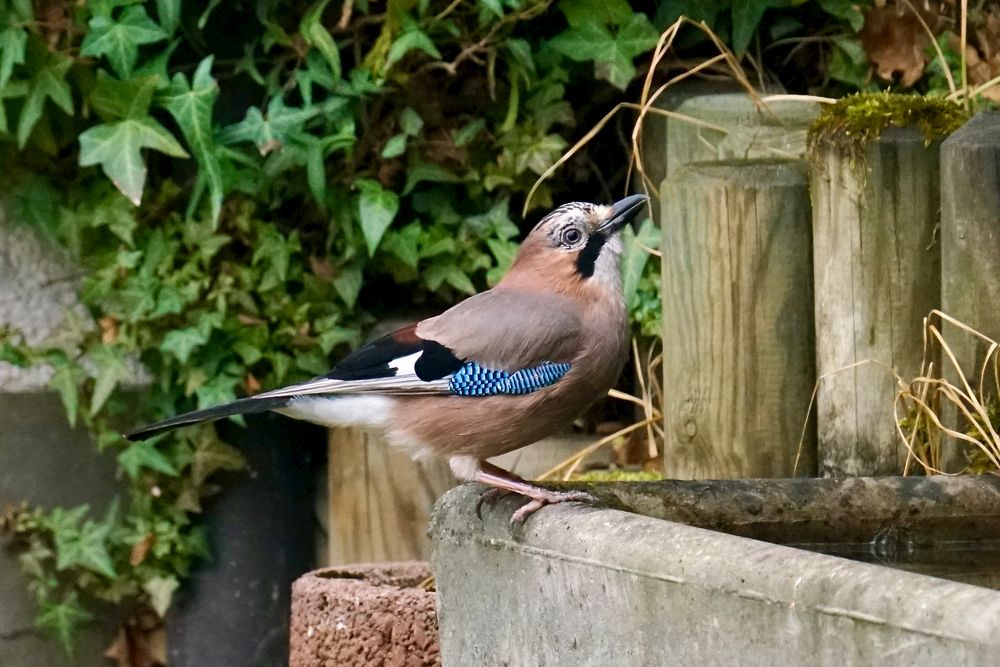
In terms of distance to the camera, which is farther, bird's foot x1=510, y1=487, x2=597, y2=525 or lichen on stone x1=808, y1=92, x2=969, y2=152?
lichen on stone x1=808, y1=92, x2=969, y2=152

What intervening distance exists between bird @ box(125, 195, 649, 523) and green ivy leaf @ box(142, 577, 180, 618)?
4.47ft

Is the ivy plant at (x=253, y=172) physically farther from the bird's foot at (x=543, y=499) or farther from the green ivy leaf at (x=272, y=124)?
the bird's foot at (x=543, y=499)

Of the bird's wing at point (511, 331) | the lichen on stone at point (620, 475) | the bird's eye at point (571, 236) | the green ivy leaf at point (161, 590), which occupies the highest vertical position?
the bird's eye at point (571, 236)

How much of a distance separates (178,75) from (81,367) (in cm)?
90

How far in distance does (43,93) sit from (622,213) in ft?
5.89

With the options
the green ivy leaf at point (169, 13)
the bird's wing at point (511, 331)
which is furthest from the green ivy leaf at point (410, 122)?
the bird's wing at point (511, 331)

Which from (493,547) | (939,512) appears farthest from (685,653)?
(939,512)

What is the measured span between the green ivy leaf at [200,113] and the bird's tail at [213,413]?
1085 mm

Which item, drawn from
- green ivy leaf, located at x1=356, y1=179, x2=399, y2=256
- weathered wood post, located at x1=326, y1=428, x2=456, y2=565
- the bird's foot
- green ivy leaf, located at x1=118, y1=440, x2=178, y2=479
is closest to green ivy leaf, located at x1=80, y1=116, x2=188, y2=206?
green ivy leaf, located at x1=356, y1=179, x2=399, y2=256

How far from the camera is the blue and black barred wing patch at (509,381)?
3.12 metres

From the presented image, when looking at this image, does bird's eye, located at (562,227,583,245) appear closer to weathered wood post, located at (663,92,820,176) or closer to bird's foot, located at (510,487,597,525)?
weathered wood post, located at (663,92,820,176)

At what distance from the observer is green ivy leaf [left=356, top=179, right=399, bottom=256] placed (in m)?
4.24

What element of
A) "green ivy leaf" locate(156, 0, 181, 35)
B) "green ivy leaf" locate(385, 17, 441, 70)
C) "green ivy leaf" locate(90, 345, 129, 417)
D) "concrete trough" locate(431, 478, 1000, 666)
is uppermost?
"green ivy leaf" locate(156, 0, 181, 35)

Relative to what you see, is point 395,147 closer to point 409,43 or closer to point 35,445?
point 409,43
